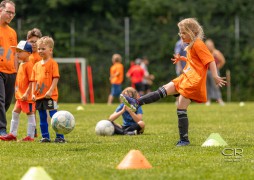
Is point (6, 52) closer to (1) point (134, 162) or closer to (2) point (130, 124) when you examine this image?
(2) point (130, 124)

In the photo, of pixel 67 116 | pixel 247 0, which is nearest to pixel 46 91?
pixel 67 116

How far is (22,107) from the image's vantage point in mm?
11289

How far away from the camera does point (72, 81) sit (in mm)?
31734

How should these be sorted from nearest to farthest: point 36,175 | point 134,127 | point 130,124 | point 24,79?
point 36,175
point 24,79
point 134,127
point 130,124

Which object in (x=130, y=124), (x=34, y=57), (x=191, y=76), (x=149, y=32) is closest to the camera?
(x=191, y=76)

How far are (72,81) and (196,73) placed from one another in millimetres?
22098

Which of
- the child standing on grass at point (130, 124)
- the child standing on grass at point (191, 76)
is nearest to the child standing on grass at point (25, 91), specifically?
the child standing on grass at point (130, 124)

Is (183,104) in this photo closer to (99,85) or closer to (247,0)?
(99,85)

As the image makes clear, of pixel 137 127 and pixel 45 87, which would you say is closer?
pixel 45 87

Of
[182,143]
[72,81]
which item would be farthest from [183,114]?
[72,81]

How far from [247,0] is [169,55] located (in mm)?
5126

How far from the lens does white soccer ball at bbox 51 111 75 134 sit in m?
10.1
